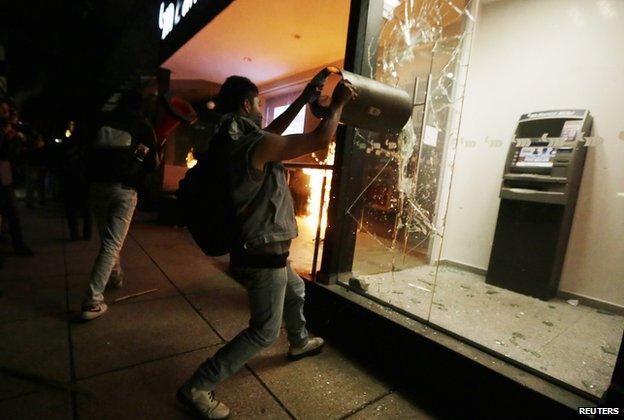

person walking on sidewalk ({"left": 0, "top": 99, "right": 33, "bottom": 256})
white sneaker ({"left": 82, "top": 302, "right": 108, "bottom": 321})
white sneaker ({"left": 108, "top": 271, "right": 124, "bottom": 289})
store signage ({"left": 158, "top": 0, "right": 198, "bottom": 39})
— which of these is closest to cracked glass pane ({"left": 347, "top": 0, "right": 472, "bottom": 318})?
white sneaker ({"left": 82, "top": 302, "right": 108, "bottom": 321})

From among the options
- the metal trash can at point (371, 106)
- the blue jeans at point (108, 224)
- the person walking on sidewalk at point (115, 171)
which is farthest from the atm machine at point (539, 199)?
the blue jeans at point (108, 224)

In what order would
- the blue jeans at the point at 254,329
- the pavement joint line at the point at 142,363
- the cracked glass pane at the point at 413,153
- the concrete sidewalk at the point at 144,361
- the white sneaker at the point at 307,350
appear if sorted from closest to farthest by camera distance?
the blue jeans at the point at 254,329, the concrete sidewalk at the point at 144,361, the pavement joint line at the point at 142,363, the white sneaker at the point at 307,350, the cracked glass pane at the point at 413,153

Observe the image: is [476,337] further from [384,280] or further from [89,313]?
[89,313]

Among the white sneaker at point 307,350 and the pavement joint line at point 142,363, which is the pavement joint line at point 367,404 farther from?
the pavement joint line at point 142,363

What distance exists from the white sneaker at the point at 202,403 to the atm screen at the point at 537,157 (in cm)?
355

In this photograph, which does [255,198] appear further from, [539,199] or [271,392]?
[539,199]

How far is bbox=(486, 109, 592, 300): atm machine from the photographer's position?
3145 millimetres

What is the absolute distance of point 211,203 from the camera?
169 centimetres

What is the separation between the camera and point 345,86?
1.71 metres

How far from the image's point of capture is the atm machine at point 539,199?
3145mm

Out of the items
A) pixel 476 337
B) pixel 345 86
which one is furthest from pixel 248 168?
pixel 476 337

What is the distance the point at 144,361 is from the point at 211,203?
4.97ft

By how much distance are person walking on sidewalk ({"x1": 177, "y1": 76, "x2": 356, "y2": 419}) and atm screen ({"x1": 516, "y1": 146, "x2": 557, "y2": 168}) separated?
2592 mm

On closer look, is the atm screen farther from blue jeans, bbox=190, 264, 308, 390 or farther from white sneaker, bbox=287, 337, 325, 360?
blue jeans, bbox=190, 264, 308, 390
